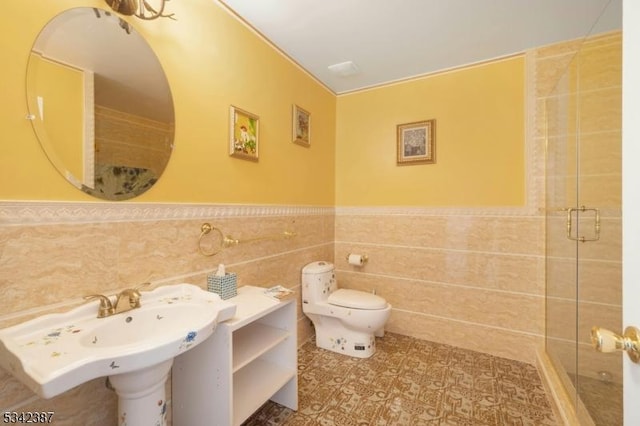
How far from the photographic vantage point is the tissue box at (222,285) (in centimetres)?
146

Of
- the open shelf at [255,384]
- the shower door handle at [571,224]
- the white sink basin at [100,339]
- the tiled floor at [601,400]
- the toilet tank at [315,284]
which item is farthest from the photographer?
the toilet tank at [315,284]

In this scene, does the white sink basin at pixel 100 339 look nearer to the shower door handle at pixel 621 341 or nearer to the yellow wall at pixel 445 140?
the shower door handle at pixel 621 341

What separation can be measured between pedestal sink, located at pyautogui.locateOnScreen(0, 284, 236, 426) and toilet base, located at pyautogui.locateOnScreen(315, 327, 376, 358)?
1282 mm

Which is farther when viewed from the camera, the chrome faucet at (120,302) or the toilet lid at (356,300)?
the toilet lid at (356,300)

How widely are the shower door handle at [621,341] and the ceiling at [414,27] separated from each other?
5.08ft

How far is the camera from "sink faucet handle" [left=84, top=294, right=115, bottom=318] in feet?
3.37

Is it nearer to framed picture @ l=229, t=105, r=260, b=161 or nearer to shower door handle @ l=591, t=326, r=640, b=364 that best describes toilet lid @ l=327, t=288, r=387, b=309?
framed picture @ l=229, t=105, r=260, b=161

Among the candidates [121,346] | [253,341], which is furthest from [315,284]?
[121,346]

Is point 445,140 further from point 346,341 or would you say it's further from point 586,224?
point 346,341

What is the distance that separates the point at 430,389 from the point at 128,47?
2496 millimetres

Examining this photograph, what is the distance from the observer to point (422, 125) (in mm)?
2438

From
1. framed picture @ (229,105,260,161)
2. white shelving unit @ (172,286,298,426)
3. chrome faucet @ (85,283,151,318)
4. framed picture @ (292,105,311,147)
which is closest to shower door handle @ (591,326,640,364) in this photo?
white shelving unit @ (172,286,298,426)

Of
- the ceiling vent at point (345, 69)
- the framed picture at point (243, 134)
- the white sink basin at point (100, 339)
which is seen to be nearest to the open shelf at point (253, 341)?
the white sink basin at point (100, 339)

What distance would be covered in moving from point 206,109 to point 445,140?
1.91m
